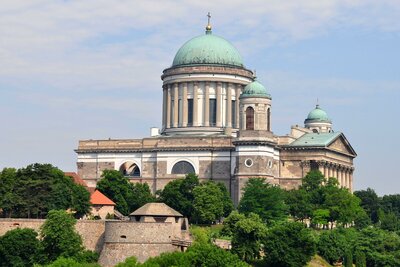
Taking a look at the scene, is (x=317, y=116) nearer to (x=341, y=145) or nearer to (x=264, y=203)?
(x=341, y=145)

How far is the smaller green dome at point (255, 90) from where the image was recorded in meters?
114

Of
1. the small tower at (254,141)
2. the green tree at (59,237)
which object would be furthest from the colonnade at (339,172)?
the green tree at (59,237)

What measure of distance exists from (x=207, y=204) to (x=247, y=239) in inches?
548

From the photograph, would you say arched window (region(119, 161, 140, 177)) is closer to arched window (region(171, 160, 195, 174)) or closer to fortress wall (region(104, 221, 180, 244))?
arched window (region(171, 160, 195, 174))

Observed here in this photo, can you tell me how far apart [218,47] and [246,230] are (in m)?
40.7

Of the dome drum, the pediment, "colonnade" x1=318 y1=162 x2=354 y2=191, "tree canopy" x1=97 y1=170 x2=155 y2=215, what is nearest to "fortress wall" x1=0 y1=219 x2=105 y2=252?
"tree canopy" x1=97 y1=170 x2=155 y2=215

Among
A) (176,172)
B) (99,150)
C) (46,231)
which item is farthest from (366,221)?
(46,231)

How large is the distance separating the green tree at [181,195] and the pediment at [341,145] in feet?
64.0

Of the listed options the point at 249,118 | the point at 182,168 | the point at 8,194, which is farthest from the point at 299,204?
the point at 8,194

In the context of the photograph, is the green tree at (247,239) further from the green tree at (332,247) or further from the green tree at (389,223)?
the green tree at (389,223)

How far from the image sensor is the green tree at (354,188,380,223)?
131 metres

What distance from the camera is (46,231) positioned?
285 ft

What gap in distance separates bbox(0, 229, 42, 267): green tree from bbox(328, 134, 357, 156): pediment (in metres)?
43.5

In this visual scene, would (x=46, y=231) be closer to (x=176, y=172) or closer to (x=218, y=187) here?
(x=218, y=187)
